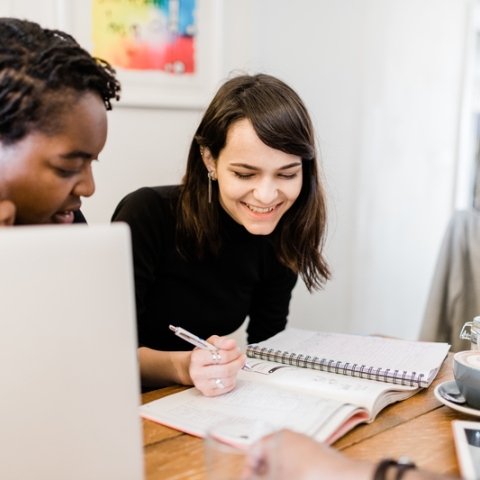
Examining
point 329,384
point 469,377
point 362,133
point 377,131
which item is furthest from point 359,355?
point 377,131

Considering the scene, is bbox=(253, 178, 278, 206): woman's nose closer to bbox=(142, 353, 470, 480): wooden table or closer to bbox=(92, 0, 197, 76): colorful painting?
bbox=(142, 353, 470, 480): wooden table

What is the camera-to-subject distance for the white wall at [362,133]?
1.73 meters

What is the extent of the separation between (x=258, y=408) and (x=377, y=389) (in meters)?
0.20

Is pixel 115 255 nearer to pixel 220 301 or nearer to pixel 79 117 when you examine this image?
pixel 79 117

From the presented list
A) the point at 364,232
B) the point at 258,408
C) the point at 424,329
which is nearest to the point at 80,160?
the point at 258,408

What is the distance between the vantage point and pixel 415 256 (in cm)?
300

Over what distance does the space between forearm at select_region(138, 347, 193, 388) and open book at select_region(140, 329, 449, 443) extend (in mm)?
39

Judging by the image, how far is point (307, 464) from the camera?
619mm

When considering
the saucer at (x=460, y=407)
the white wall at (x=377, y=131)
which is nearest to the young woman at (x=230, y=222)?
the saucer at (x=460, y=407)

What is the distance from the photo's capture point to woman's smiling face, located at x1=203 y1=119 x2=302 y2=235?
1196 mm

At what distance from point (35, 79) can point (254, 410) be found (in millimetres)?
528

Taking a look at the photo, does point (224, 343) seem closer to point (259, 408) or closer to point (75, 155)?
point (259, 408)

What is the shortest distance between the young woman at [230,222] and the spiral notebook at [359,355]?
8.6 inches

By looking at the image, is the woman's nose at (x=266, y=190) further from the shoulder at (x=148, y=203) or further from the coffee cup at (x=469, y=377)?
the coffee cup at (x=469, y=377)
